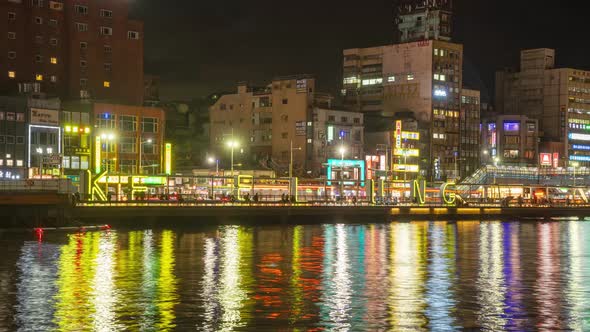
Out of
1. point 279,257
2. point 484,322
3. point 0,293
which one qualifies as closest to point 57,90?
point 279,257

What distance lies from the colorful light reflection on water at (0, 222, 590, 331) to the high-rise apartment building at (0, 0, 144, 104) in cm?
6861

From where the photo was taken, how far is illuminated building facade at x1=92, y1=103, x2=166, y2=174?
138 meters

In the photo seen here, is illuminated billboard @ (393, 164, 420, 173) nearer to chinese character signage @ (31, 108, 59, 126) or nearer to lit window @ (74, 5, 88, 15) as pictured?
lit window @ (74, 5, 88, 15)

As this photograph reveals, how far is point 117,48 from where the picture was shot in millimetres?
152125

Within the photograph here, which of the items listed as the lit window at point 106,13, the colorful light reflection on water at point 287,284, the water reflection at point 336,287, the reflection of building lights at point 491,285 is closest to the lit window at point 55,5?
the lit window at point 106,13

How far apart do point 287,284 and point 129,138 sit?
9691 cm

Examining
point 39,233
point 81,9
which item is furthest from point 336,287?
point 81,9

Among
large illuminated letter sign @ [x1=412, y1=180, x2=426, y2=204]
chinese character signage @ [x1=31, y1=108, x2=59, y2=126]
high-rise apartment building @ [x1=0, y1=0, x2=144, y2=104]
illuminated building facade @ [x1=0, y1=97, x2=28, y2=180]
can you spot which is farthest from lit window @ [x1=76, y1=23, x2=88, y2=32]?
large illuminated letter sign @ [x1=412, y1=180, x2=426, y2=204]

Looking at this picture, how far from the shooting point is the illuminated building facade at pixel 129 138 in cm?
13762

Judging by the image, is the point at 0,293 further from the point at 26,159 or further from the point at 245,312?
the point at 26,159

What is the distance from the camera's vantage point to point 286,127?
561ft

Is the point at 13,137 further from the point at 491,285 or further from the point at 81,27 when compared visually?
the point at 491,285

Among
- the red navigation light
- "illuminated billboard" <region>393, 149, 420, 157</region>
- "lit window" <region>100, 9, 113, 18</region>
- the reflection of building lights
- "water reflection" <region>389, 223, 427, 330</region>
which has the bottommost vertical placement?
the reflection of building lights

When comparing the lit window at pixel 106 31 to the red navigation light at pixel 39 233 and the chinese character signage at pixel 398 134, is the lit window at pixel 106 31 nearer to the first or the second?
the chinese character signage at pixel 398 134
